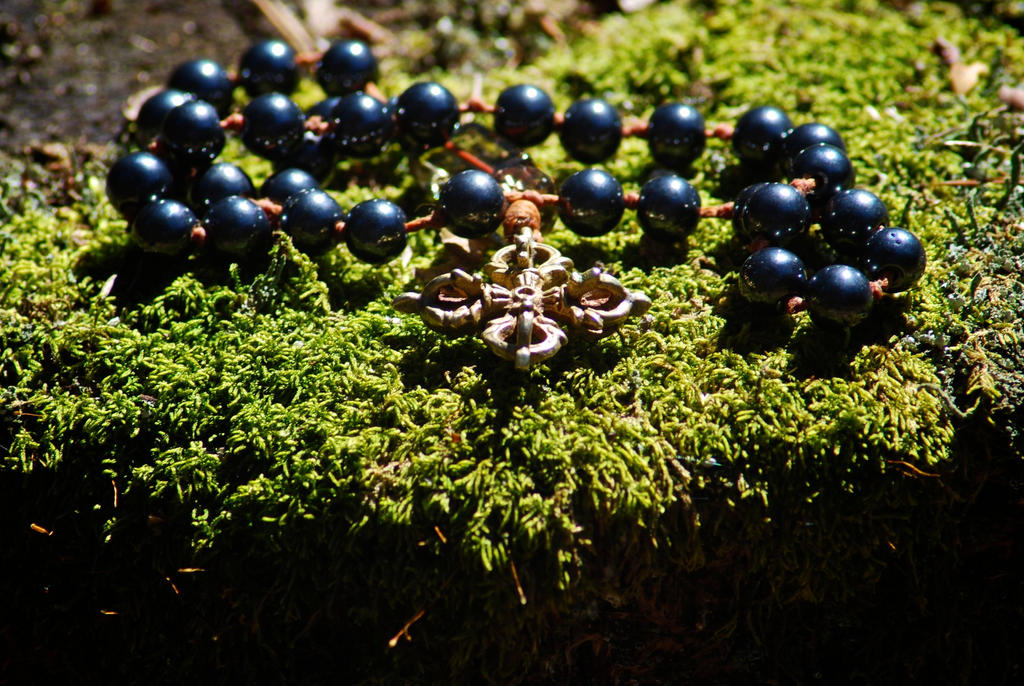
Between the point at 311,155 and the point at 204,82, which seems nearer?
the point at 311,155

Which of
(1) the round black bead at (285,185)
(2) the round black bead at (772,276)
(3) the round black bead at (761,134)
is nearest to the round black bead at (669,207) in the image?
(2) the round black bead at (772,276)

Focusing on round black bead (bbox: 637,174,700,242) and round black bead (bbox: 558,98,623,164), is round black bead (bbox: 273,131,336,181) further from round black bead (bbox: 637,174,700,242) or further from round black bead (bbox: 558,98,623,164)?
round black bead (bbox: 637,174,700,242)

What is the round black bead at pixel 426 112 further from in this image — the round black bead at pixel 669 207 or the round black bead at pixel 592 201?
the round black bead at pixel 669 207

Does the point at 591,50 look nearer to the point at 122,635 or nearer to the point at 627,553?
the point at 627,553

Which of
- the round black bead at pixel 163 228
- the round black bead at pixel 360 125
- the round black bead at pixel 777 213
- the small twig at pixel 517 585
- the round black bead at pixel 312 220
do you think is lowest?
the small twig at pixel 517 585

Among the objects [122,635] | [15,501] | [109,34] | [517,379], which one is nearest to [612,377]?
[517,379]

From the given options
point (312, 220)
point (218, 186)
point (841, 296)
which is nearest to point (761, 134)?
point (841, 296)

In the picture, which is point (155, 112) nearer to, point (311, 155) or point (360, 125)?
point (311, 155)

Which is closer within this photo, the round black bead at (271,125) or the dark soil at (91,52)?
the round black bead at (271,125)
